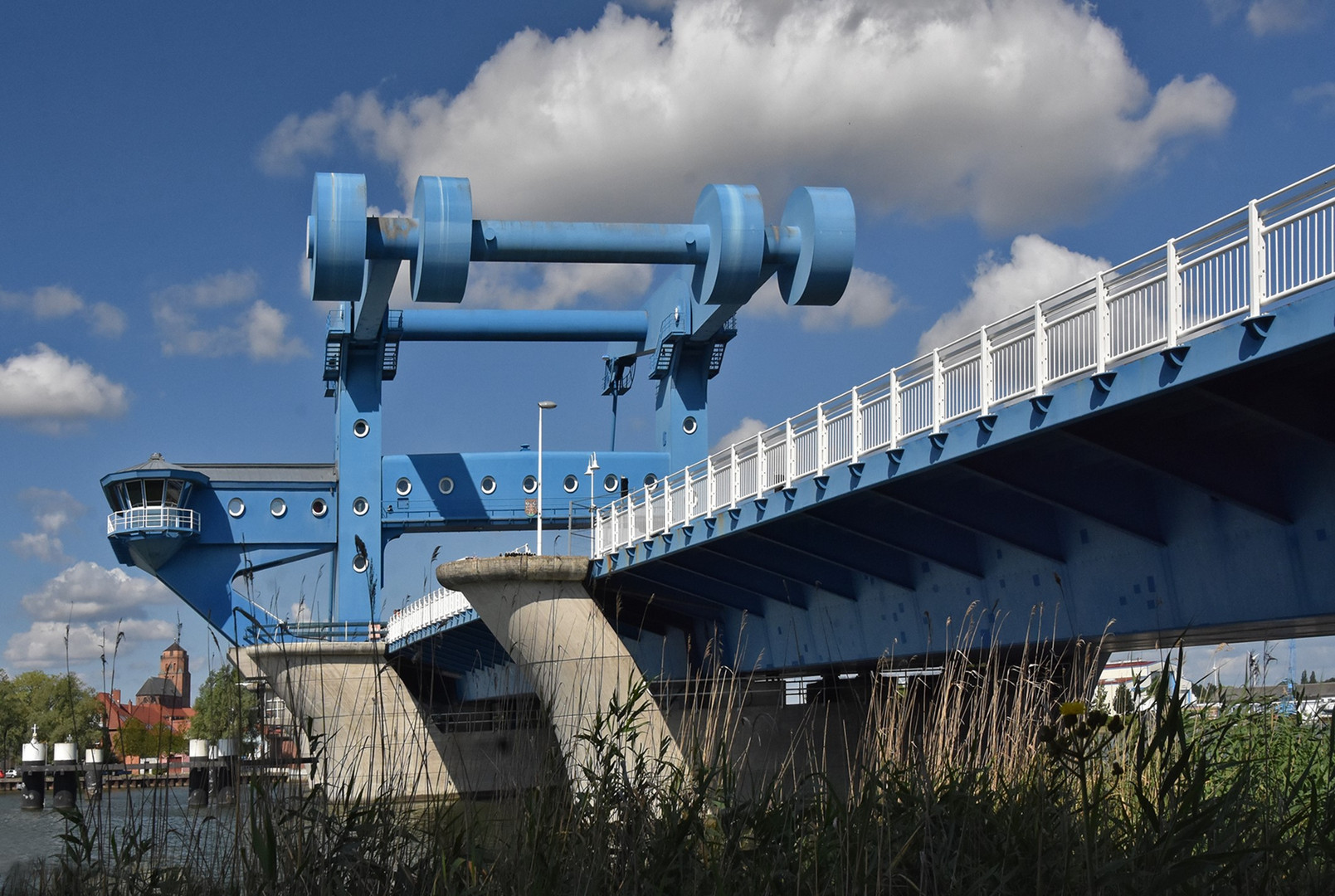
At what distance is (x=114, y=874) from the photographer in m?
5.32

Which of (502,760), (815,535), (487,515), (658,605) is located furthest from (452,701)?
(502,760)

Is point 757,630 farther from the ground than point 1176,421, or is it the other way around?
point 1176,421

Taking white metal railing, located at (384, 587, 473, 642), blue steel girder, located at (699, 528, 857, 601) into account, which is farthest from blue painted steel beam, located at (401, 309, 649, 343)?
blue steel girder, located at (699, 528, 857, 601)

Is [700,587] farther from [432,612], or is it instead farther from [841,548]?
[432,612]

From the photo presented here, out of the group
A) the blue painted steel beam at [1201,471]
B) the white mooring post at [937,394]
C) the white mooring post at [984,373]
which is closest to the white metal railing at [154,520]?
the white mooring post at [937,394]

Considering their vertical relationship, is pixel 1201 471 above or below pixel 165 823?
above

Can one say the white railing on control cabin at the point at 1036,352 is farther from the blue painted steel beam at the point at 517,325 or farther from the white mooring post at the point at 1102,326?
the blue painted steel beam at the point at 517,325

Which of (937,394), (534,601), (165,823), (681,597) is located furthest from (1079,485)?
(681,597)

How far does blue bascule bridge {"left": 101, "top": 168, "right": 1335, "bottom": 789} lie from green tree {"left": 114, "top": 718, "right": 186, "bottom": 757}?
1.68ft

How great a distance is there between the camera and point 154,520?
124ft

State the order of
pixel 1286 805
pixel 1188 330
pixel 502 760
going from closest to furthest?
pixel 1286 805
pixel 502 760
pixel 1188 330

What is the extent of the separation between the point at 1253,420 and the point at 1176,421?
0.69 m

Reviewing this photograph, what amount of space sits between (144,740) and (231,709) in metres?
0.56

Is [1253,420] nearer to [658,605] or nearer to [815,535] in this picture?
[815,535]
